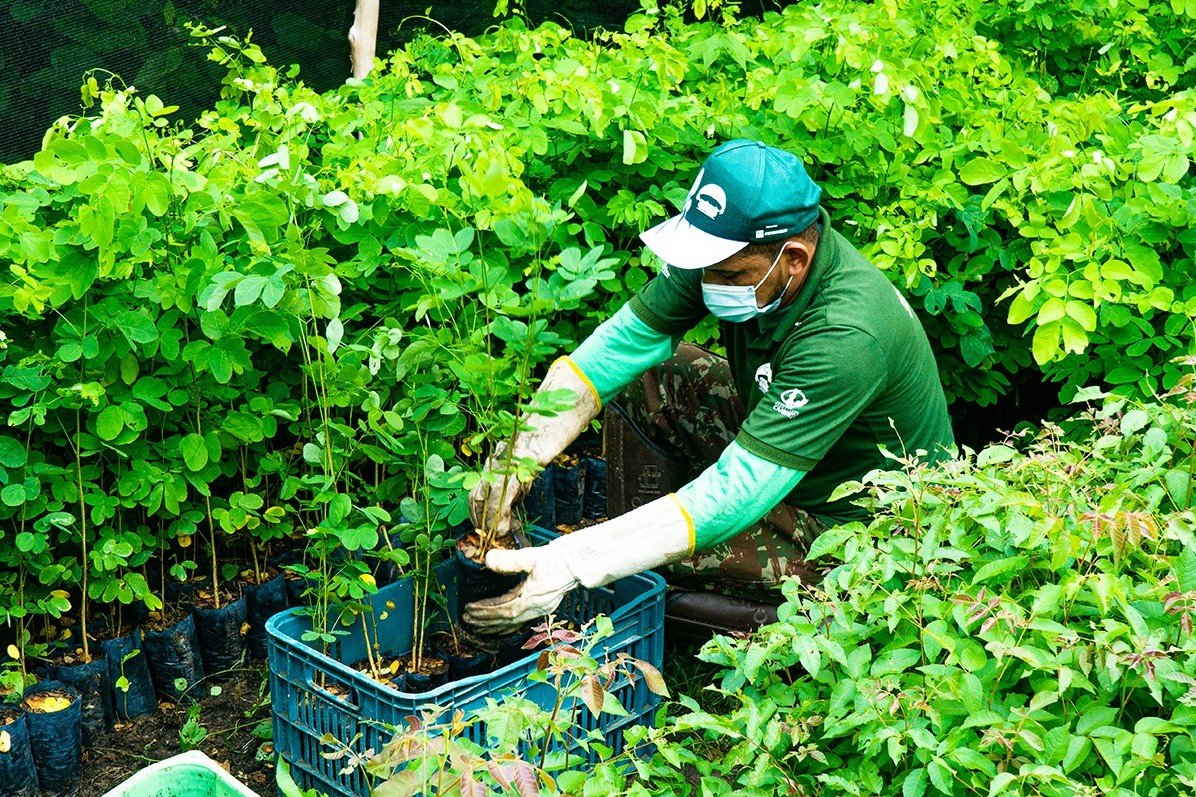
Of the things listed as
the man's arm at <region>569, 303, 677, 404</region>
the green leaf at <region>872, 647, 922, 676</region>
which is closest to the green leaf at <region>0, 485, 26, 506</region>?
the man's arm at <region>569, 303, 677, 404</region>

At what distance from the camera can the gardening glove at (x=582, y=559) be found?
2.53m

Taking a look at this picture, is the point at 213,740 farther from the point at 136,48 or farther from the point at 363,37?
the point at 363,37

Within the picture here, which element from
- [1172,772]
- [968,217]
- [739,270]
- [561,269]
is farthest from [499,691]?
[968,217]

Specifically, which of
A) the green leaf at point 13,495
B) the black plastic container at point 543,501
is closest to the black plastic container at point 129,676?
the green leaf at point 13,495

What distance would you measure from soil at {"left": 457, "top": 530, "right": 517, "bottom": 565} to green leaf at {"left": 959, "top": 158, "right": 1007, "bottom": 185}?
145cm

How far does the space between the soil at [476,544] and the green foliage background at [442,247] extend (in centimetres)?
9

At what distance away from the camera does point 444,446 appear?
2596 millimetres

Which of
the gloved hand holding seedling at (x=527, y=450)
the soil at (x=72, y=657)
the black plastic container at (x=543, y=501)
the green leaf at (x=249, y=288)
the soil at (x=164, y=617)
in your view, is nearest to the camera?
the green leaf at (x=249, y=288)

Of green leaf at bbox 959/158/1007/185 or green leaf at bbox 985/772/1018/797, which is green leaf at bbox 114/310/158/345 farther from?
green leaf at bbox 959/158/1007/185

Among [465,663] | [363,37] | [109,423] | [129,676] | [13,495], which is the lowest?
[129,676]

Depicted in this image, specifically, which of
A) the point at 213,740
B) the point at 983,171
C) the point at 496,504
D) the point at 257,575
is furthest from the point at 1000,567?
the point at 257,575

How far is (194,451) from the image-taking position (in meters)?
2.68

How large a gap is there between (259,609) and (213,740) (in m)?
0.36

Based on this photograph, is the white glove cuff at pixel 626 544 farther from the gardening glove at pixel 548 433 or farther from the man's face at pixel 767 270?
the man's face at pixel 767 270
